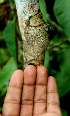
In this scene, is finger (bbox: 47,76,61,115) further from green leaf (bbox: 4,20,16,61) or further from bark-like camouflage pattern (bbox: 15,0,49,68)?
green leaf (bbox: 4,20,16,61)

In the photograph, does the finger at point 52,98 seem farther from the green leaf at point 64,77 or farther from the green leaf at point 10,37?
the green leaf at point 10,37

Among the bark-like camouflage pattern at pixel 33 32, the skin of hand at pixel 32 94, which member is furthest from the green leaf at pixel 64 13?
the skin of hand at pixel 32 94

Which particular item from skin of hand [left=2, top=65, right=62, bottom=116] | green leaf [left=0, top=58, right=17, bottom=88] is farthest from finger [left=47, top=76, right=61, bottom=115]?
green leaf [left=0, top=58, right=17, bottom=88]

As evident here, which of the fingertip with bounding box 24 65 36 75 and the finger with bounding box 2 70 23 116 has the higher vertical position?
the fingertip with bounding box 24 65 36 75

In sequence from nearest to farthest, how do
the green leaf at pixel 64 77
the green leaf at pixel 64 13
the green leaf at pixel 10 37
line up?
the green leaf at pixel 64 13
the green leaf at pixel 64 77
the green leaf at pixel 10 37

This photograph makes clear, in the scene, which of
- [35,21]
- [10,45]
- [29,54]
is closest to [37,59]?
[29,54]

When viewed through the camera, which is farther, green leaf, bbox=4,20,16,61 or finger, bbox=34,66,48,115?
green leaf, bbox=4,20,16,61

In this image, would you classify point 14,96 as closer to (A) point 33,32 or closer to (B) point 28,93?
(B) point 28,93
